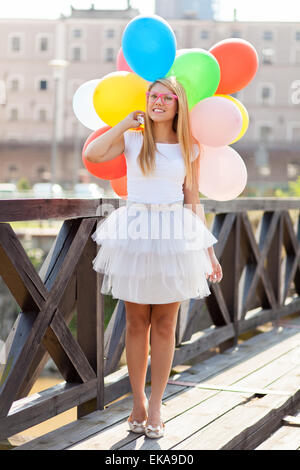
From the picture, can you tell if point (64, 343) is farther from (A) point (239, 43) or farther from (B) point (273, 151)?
(B) point (273, 151)

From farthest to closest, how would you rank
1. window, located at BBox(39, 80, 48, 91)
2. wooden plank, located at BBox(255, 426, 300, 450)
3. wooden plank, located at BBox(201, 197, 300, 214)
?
1. window, located at BBox(39, 80, 48, 91)
2. wooden plank, located at BBox(201, 197, 300, 214)
3. wooden plank, located at BBox(255, 426, 300, 450)

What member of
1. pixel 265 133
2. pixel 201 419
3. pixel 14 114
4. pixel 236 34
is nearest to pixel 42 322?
pixel 201 419

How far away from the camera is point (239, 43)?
143 inches

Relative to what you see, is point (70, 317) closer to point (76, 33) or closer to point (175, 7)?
point (76, 33)

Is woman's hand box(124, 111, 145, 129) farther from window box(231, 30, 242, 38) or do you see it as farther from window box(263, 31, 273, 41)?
window box(263, 31, 273, 41)

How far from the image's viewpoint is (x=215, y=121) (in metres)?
3.29

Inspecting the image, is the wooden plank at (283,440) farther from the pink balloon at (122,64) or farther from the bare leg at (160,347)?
the pink balloon at (122,64)

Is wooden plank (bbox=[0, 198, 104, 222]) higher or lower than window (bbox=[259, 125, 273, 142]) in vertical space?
higher

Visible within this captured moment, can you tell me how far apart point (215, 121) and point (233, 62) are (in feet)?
1.53

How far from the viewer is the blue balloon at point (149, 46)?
317cm

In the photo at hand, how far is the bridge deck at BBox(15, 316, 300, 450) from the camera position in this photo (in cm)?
325

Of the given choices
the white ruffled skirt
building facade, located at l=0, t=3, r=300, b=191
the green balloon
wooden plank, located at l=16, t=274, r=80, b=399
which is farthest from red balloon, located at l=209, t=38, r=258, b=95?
building facade, located at l=0, t=3, r=300, b=191

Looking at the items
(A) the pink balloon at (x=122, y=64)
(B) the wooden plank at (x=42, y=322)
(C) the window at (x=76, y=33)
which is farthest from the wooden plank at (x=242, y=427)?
(C) the window at (x=76, y=33)

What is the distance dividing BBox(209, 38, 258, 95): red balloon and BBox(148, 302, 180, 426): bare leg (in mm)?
1115
